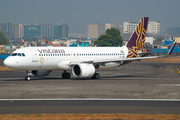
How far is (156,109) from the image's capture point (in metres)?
20.5

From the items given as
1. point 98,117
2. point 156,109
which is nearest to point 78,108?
point 98,117

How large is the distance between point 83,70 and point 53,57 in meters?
4.80

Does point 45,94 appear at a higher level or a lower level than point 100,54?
lower

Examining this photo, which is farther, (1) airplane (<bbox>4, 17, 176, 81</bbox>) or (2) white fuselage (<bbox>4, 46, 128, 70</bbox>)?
→ (1) airplane (<bbox>4, 17, 176, 81</bbox>)

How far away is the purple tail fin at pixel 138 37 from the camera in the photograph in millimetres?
51209

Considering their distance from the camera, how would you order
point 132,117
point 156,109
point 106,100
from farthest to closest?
point 106,100 → point 156,109 → point 132,117

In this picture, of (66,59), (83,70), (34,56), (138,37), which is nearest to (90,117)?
(83,70)

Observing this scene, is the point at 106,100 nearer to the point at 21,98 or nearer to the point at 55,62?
the point at 21,98

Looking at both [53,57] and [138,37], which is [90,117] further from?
[138,37]

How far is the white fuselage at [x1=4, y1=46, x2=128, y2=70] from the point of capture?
39.6 meters

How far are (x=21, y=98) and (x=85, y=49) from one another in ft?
70.4

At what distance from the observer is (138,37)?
2034 inches

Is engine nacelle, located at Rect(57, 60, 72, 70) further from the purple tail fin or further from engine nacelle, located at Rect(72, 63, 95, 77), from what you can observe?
the purple tail fin

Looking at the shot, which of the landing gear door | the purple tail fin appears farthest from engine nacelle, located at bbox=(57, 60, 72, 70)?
the purple tail fin
